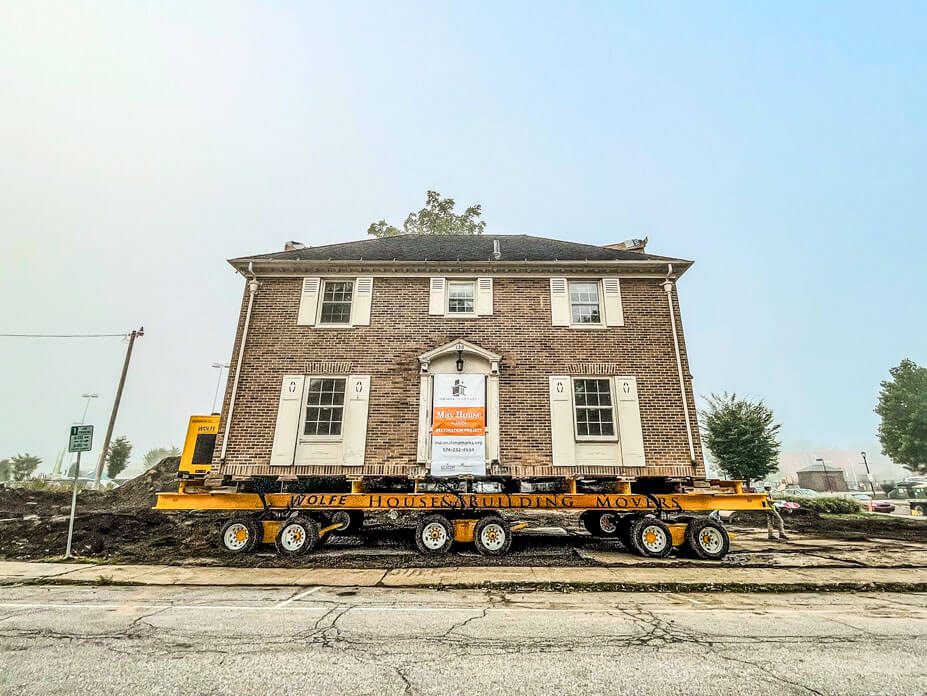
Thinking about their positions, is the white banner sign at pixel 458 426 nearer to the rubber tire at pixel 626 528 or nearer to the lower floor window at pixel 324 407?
the lower floor window at pixel 324 407

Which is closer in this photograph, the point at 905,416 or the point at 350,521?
the point at 350,521

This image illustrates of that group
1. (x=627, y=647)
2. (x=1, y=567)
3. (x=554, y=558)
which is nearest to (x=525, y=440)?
(x=554, y=558)

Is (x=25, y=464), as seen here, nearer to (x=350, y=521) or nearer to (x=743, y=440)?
(x=350, y=521)

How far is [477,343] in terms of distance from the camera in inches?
467

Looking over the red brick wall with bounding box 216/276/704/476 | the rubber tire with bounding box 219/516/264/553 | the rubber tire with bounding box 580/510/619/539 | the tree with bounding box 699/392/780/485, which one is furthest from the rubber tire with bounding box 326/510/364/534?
the tree with bounding box 699/392/780/485

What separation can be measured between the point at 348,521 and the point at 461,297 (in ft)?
24.6

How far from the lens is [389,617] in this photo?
5.44 m

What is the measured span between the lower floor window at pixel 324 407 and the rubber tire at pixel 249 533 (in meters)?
2.39

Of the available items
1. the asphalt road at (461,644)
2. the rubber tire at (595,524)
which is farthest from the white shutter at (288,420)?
the rubber tire at (595,524)

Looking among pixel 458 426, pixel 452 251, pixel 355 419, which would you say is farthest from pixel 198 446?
pixel 452 251

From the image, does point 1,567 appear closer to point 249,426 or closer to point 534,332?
point 249,426

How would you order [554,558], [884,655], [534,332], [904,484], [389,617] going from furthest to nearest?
1. [904,484]
2. [534,332]
3. [554,558]
4. [389,617]
5. [884,655]

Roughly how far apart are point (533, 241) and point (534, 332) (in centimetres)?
547

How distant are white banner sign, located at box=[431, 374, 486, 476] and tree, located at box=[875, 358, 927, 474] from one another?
188 ft
